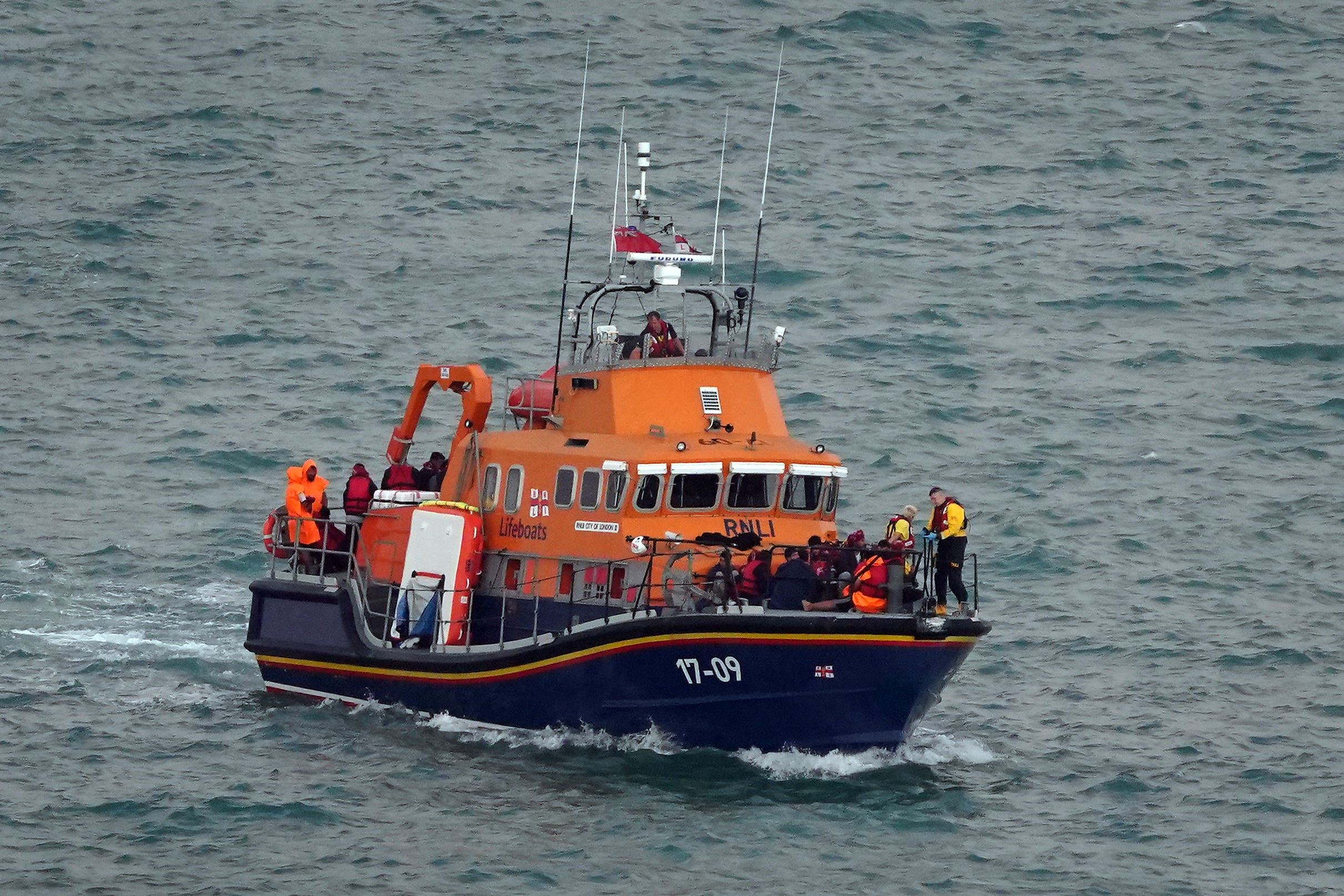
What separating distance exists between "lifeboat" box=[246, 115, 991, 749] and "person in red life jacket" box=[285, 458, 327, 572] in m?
0.39

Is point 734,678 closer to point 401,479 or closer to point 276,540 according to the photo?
point 401,479

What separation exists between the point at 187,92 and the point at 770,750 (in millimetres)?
32957

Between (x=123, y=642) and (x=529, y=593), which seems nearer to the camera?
(x=529, y=593)

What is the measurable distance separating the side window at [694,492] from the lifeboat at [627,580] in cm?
2

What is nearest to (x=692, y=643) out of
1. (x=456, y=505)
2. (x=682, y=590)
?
(x=682, y=590)

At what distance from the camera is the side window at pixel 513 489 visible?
70.8ft

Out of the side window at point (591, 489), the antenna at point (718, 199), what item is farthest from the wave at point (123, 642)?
the antenna at point (718, 199)

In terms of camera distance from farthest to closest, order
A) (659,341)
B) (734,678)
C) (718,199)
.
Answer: (718,199), (659,341), (734,678)

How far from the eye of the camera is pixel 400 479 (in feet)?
76.6

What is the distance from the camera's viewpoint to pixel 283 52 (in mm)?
49875

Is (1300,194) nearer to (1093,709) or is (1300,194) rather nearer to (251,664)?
(1093,709)

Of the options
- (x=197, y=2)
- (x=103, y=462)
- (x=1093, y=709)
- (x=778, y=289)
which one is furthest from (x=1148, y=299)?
(x=197, y=2)

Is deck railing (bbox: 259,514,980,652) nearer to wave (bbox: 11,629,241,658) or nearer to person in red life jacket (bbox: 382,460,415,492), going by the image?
person in red life jacket (bbox: 382,460,415,492)

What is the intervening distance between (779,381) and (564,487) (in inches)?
532
